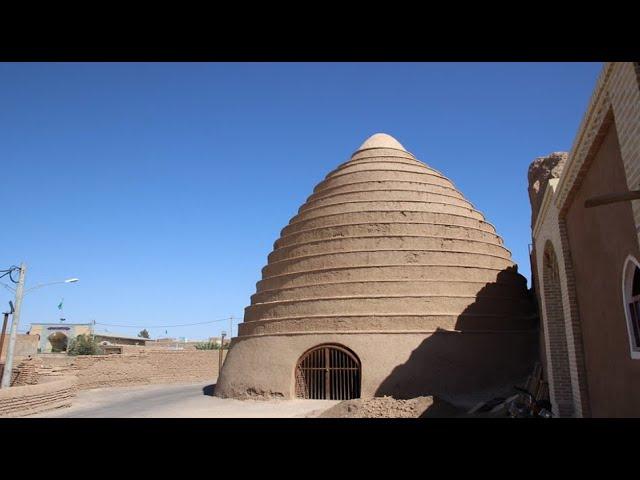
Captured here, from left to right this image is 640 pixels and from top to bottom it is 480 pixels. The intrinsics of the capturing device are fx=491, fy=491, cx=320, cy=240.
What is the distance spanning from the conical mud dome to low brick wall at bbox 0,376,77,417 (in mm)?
5845

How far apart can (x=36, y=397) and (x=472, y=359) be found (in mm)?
14560

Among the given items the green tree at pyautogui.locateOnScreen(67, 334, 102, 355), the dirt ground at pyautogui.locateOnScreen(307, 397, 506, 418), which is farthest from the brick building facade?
the green tree at pyautogui.locateOnScreen(67, 334, 102, 355)

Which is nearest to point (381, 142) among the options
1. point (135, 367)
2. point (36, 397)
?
point (36, 397)

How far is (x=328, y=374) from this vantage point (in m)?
16.8

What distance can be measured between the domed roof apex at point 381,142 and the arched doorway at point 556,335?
1410cm

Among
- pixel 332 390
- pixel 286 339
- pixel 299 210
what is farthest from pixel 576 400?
pixel 299 210

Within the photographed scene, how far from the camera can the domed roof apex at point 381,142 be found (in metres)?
23.8

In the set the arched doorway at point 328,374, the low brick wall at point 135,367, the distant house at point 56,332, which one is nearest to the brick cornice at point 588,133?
the arched doorway at point 328,374

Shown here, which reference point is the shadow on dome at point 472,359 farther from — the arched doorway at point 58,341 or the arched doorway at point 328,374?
the arched doorway at point 58,341

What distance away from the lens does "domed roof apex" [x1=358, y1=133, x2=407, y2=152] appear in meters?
23.8

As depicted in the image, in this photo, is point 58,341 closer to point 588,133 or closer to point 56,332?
point 56,332
